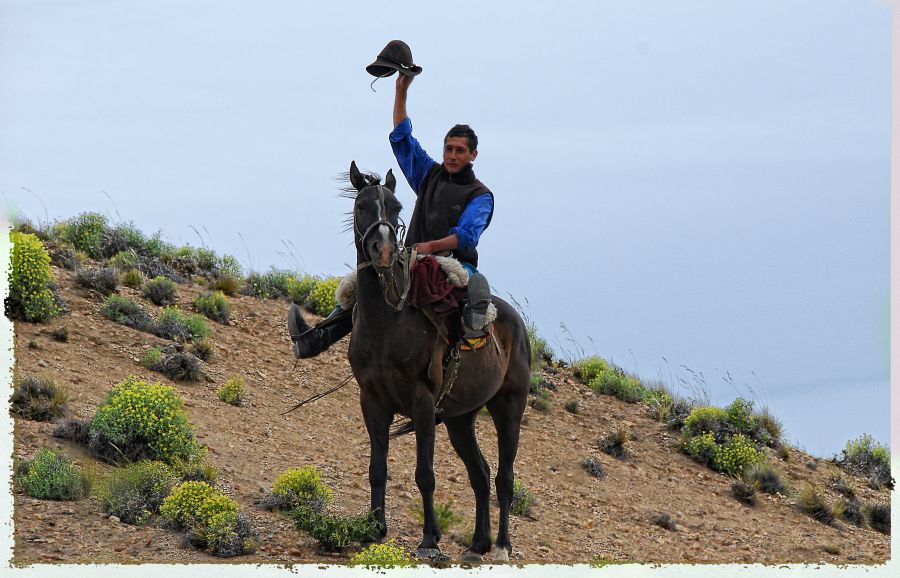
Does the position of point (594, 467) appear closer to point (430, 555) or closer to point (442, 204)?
point (430, 555)

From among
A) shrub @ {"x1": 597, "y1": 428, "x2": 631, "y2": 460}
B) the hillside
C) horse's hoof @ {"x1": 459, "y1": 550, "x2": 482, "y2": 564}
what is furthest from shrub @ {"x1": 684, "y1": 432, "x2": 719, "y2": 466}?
horse's hoof @ {"x1": 459, "y1": 550, "x2": 482, "y2": 564}

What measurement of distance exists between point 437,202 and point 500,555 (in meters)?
3.33

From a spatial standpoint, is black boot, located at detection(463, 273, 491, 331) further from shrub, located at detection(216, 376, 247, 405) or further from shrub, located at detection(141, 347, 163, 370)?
shrub, located at detection(141, 347, 163, 370)

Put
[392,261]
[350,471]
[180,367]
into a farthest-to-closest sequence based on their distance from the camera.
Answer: [180,367] → [350,471] → [392,261]

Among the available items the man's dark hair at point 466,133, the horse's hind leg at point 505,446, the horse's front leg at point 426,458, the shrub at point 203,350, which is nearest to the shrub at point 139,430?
the horse's hind leg at point 505,446

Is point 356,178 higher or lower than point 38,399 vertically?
higher

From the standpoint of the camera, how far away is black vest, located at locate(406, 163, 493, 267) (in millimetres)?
8328

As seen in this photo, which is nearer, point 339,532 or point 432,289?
point 432,289

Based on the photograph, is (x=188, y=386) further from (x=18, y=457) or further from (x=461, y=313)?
(x=461, y=313)

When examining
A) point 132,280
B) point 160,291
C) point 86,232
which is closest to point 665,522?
point 160,291

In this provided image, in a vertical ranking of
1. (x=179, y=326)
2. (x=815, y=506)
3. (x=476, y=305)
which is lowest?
(x=815, y=506)

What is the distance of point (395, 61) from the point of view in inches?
332

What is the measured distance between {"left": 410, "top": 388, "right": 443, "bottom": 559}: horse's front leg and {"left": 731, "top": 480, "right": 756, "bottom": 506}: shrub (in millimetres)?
8685

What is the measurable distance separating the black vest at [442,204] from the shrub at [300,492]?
3021 mm
